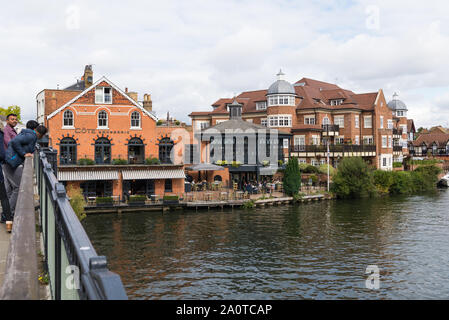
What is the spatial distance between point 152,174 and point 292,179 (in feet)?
51.5

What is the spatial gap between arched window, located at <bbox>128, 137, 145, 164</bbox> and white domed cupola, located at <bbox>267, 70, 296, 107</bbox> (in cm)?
2778

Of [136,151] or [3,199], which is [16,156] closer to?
[3,199]

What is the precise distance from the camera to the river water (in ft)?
67.6

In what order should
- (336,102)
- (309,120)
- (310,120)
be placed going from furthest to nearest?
(336,102), (309,120), (310,120)

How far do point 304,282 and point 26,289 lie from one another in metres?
20.4

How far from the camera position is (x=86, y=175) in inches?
1646

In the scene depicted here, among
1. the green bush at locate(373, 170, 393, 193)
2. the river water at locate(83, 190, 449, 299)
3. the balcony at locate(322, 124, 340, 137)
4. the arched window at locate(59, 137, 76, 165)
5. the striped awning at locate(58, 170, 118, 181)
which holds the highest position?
the balcony at locate(322, 124, 340, 137)

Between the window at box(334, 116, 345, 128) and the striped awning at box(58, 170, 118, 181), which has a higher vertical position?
the window at box(334, 116, 345, 128)

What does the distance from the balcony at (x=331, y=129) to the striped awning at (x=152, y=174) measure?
28453 mm

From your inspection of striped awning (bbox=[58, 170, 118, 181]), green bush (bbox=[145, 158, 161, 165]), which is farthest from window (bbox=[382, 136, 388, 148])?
striped awning (bbox=[58, 170, 118, 181])

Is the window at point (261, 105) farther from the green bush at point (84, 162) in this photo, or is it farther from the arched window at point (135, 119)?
the green bush at point (84, 162)

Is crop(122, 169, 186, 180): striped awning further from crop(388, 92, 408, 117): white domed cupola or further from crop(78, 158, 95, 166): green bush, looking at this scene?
crop(388, 92, 408, 117): white domed cupola

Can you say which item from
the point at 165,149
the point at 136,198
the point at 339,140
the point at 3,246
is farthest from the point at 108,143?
the point at 339,140

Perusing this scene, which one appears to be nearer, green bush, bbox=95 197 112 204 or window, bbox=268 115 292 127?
green bush, bbox=95 197 112 204
